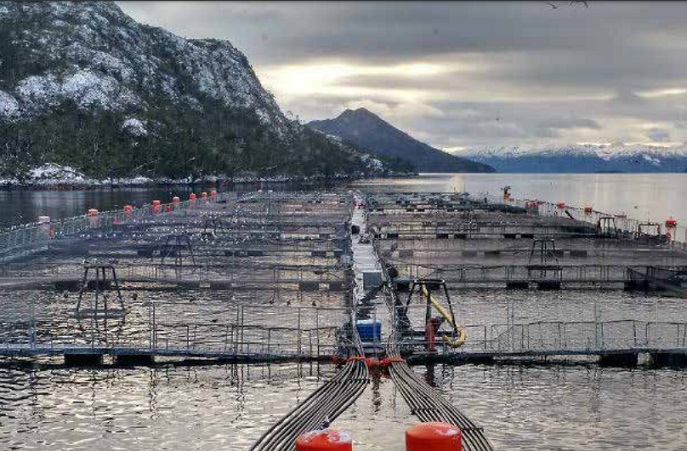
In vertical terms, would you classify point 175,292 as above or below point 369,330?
below

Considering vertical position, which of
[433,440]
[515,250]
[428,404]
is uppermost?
[515,250]

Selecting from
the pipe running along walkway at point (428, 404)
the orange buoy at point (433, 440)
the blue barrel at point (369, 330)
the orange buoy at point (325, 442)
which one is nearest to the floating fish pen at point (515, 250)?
the blue barrel at point (369, 330)

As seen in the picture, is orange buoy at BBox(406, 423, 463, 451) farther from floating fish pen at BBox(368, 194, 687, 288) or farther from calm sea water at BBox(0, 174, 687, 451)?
floating fish pen at BBox(368, 194, 687, 288)

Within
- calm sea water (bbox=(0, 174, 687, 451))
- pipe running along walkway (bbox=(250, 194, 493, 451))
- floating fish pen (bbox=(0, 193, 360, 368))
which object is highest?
floating fish pen (bbox=(0, 193, 360, 368))

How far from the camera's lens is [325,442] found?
20297 millimetres

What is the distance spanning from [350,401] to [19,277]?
42072 millimetres

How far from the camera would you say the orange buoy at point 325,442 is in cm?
2016

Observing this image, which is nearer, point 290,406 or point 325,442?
point 325,442

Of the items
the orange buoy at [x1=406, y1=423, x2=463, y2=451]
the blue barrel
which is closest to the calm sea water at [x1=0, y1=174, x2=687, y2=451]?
the blue barrel

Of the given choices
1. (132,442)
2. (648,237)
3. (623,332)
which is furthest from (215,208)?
(132,442)

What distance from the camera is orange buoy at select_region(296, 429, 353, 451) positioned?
20.2m

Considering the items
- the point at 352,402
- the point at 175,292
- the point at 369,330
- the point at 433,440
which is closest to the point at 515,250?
the point at 175,292

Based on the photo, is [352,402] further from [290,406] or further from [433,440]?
[433,440]

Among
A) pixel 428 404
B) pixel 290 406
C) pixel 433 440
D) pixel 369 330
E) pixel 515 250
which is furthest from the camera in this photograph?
pixel 515 250
